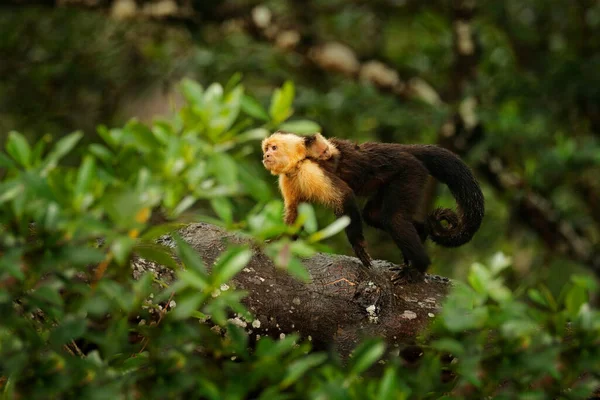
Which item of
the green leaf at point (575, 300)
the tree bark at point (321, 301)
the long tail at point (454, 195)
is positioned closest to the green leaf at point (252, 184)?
the green leaf at point (575, 300)

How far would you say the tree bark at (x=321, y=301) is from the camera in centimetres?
303

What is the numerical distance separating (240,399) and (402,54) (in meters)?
6.25

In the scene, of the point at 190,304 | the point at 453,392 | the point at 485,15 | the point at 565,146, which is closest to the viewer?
the point at 190,304

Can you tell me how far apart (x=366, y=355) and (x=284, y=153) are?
1904 millimetres

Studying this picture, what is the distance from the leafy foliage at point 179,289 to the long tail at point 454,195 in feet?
5.89

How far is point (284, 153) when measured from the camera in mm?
3602

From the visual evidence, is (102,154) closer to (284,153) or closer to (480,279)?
(480,279)

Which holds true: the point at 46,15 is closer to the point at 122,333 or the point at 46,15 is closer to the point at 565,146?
the point at 565,146

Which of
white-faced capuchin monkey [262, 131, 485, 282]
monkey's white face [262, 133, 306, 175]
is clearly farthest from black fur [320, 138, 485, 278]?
monkey's white face [262, 133, 306, 175]

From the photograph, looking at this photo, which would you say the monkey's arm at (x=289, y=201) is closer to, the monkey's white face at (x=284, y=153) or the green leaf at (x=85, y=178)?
the monkey's white face at (x=284, y=153)

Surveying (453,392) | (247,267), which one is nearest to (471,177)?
(247,267)

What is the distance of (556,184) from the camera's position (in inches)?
245

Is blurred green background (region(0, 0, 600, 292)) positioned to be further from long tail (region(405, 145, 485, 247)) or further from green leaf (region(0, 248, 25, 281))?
green leaf (region(0, 248, 25, 281))

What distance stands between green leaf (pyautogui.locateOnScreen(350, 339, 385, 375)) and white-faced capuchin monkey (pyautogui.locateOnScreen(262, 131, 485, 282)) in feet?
4.83
